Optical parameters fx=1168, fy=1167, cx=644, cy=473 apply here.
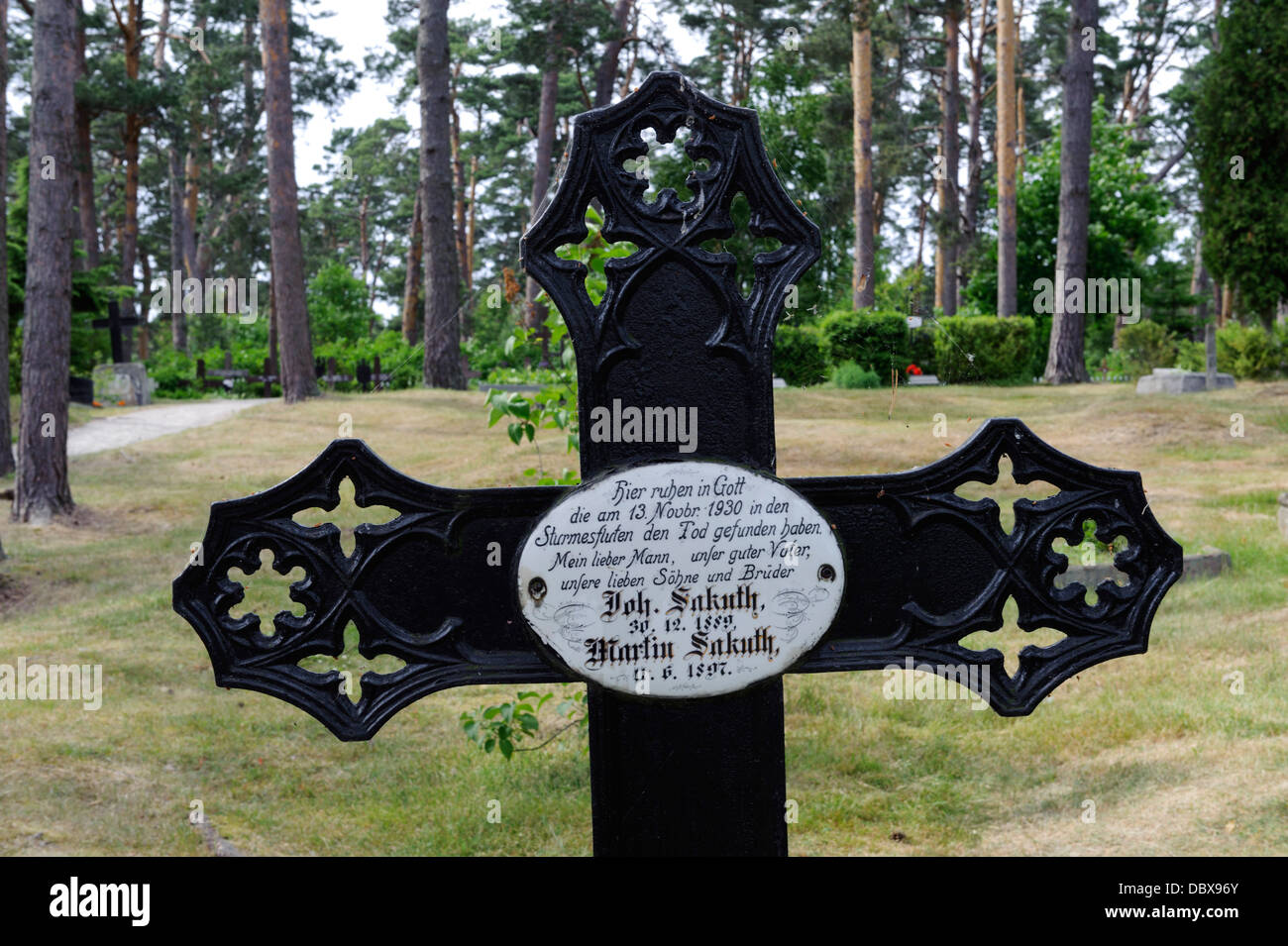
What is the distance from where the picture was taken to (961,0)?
27.6m

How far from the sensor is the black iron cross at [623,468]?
228 centimetres

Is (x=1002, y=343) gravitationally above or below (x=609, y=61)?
below

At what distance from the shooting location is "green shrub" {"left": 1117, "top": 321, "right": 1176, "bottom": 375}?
23.1 m

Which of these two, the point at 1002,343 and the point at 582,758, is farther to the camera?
the point at 1002,343

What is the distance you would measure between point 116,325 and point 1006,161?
16913mm

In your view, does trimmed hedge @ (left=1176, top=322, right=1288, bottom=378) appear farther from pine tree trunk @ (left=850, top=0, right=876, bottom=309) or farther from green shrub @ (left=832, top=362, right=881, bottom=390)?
green shrub @ (left=832, top=362, right=881, bottom=390)

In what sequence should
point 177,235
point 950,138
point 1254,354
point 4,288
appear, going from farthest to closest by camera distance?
point 177,235 → point 950,138 → point 1254,354 → point 4,288

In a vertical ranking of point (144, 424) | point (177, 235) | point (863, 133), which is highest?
point (863, 133)

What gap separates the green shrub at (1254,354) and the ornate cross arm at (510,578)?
17.6 metres

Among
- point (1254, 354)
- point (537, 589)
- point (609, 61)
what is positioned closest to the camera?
point (537, 589)
